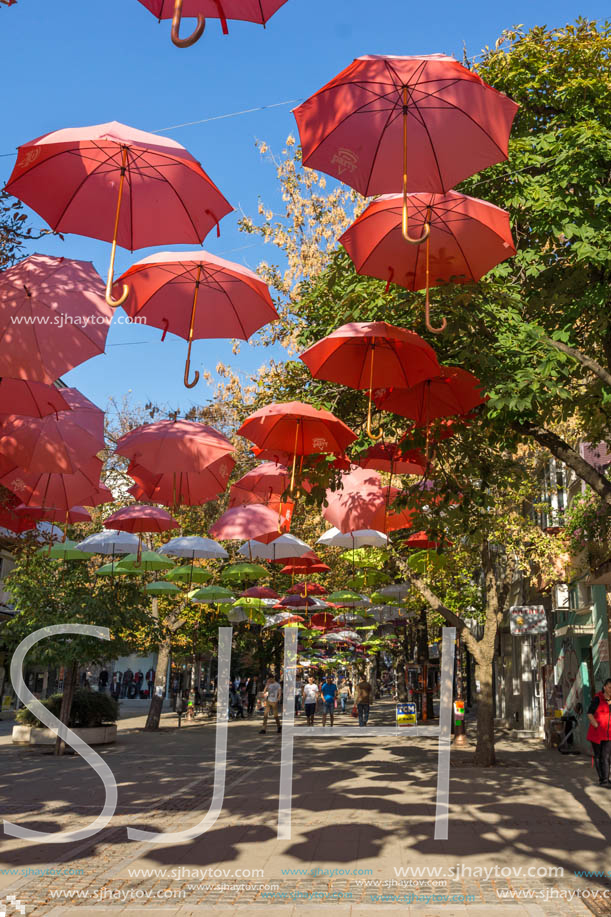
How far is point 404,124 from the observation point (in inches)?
251

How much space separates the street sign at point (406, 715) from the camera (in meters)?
29.2

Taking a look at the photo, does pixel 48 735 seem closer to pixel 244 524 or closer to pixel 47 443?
pixel 244 524

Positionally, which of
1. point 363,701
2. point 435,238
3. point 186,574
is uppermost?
point 435,238

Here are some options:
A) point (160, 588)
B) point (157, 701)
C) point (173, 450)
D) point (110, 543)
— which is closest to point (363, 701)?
point (157, 701)

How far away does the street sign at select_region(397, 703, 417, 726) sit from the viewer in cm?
2916

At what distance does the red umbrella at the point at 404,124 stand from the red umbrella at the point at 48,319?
321 cm

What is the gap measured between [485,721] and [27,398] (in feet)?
40.1

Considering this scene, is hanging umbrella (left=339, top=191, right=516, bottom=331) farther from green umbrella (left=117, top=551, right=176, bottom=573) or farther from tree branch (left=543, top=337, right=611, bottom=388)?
green umbrella (left=117, top=551, right=176, bottom=573)

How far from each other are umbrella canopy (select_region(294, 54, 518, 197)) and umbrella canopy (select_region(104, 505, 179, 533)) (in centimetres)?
1042

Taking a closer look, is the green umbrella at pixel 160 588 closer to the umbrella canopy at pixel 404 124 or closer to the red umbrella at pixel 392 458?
the red umbrella at pixel 392 458

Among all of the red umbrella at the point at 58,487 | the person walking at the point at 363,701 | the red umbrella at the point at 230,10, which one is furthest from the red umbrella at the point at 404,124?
the person walking at the point at 363,701

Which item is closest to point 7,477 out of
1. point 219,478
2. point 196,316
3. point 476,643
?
point 219,478

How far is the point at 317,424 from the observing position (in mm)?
10305

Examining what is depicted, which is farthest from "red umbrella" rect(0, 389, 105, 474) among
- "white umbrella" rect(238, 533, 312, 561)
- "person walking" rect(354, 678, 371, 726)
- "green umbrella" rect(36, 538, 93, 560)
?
"person walking" rect(354, 678, 371, 726)
